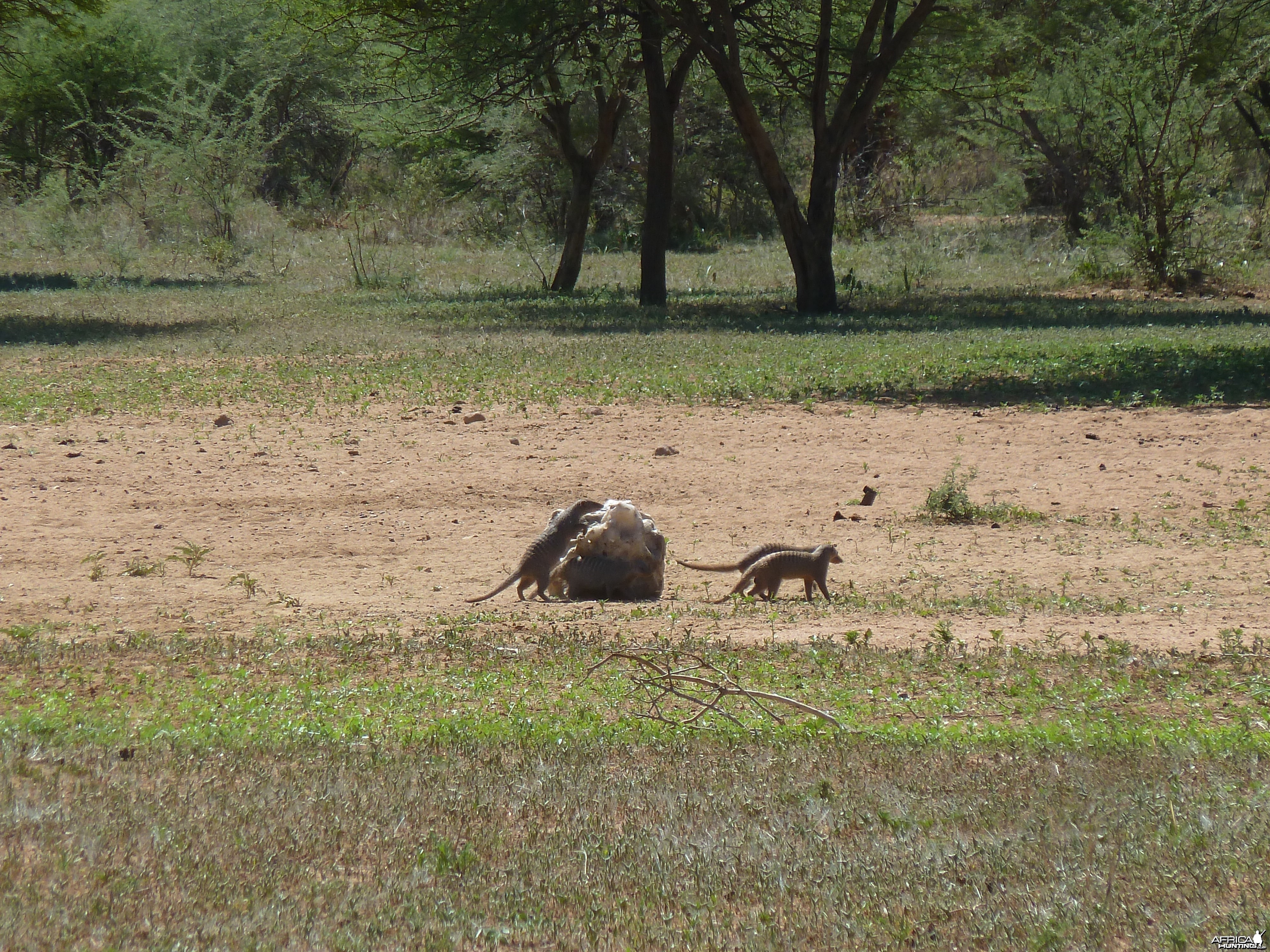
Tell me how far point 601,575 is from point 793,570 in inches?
41.4

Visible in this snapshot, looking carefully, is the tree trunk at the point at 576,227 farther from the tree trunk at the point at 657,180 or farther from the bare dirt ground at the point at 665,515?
the bare dirt ground at the point at 665,515

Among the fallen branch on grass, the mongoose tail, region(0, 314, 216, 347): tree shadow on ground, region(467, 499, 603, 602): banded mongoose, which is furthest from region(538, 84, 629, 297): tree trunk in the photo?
the fallen branch on grass

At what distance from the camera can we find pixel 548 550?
7121mm

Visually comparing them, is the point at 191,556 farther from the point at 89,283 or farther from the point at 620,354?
the point at 89,283

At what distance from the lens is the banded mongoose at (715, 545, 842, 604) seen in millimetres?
6770

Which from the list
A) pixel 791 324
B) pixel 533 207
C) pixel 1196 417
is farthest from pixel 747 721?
pixel 533 207

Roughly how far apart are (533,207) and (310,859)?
31330 millimetres

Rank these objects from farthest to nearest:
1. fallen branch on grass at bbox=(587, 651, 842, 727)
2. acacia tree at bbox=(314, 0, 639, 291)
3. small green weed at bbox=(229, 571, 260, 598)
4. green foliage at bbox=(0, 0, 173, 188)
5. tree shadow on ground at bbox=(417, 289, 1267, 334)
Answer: green foliage at bbox=(0, 0, 173, 188)
acacia tree at bbox=(314, 0, 639, 291)
tree shadow on ground at bbox=(417, 289, 1267, 334)
small green weed at bbox=(229, 571, 260, 598)
fallen branch on grass at bbox=(587, 651, 842, 727)

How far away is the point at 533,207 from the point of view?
33.6m

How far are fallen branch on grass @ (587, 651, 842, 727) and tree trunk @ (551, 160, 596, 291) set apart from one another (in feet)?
61.0

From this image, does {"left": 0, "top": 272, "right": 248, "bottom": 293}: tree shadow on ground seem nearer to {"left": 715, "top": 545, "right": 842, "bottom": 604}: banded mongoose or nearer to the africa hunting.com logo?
{"left": 715, "top": 545, "right": 842, "bottom": 604}: banded mongoose

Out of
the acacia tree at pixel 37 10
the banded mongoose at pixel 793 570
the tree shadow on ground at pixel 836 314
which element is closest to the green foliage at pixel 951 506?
the banded mongoose at pixel 793 570

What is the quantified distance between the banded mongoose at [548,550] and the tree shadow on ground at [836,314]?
10.0m

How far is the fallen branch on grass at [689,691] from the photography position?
15.0 ft
